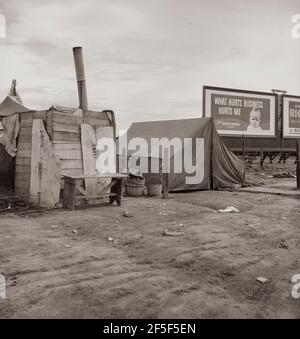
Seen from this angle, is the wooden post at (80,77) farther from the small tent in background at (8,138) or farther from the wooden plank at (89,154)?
the small tent in background at (8,138)

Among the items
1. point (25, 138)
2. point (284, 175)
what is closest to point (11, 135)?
point (25, 138)

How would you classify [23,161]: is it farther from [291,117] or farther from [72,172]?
[291,117]

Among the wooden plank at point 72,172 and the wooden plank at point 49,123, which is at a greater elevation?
the wooden plank at point 49,123

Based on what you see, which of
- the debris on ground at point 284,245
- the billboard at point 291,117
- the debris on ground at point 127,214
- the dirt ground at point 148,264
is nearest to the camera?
the dirt ground at point 148,264

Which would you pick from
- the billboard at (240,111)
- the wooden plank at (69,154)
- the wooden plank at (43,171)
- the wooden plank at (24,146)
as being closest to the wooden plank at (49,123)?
the wooden plank at (43,171)

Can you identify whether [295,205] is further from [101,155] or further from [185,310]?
[185,310]

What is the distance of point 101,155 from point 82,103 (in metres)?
2.21

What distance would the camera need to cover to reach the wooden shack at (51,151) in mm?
10203

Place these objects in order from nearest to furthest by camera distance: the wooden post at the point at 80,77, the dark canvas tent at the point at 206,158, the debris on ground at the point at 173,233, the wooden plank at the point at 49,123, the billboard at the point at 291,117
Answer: the debris on ground at the point at 173,233 → the wooden plank at the point at 49,123 → the wooden post at the point at 80,77 → the dark canvas tent at the point at 206,158 → the billboard at the point at 291,117

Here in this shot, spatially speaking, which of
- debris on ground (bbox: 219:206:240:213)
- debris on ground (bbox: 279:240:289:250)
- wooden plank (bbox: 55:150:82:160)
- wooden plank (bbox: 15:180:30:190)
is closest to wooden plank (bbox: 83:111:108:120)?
wooden plank (bbox: 55:150:82:160)

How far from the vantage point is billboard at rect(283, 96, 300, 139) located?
82.3ft

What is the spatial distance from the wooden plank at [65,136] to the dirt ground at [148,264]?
222 centimetres
